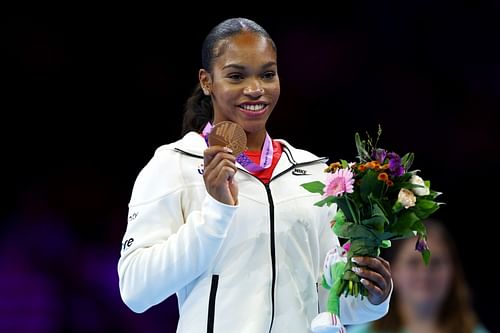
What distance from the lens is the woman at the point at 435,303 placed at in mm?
3893

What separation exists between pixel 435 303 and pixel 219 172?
1.78 metres

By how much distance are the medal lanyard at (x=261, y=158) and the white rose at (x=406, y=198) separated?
467 mm

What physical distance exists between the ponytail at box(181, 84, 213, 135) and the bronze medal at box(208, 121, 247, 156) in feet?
1.24

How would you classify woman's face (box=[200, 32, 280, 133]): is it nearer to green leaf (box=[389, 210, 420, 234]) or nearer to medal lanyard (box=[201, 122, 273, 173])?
medal lanyard (box=[201, 122, 273, 173])

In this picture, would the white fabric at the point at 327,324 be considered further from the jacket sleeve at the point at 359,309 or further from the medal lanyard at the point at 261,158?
the medal lanyard at the point at 261,158

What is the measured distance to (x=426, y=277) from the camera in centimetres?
394

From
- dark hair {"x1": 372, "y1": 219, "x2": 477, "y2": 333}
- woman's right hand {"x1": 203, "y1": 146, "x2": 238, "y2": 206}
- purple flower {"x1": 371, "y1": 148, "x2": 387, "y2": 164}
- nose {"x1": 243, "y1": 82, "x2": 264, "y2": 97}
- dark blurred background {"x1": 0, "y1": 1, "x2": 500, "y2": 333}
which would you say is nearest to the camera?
woman's right hand {"x1": 203, "y1": 146, "x2": 238, "y2": 206}

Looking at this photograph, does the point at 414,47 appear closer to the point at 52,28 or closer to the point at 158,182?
the point at 52,28

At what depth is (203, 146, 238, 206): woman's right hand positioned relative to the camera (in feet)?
8.02

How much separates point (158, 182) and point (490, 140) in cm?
309

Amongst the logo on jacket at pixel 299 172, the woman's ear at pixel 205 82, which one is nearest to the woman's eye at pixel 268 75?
the woman's ear at pixel 205 82

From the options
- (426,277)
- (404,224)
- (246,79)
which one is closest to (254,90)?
(246,79)

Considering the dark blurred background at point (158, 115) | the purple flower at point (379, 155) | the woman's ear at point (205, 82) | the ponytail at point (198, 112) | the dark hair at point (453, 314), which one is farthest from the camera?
the dark blurred background at point (158, 115)

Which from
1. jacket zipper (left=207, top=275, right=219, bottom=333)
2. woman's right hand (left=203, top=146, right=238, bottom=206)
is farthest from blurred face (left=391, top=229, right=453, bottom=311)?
woman's right hand (left=203, top=146, right=238, bottom=206)
